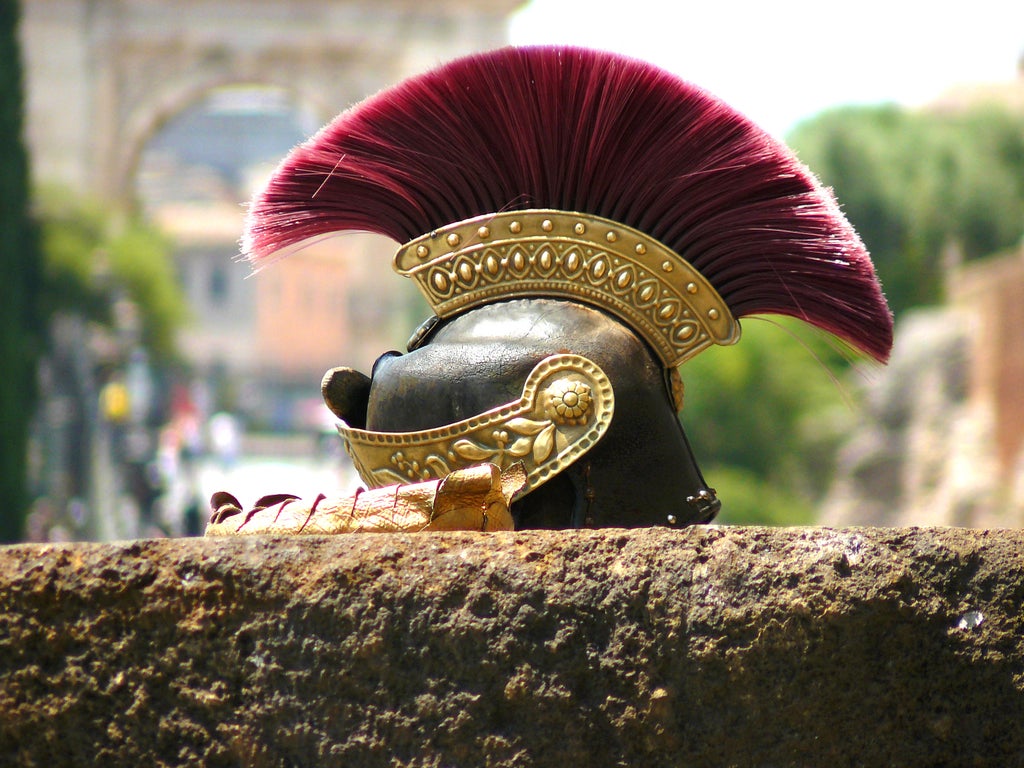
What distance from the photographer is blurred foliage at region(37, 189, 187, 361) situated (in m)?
24.2

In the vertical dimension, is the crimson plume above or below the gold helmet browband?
above

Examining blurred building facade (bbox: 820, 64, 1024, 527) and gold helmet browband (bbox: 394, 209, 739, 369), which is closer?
gold helmet browband (bbox: 394, 209, 739, 369)

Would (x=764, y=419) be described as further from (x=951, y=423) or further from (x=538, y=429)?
(x=538, y=429)

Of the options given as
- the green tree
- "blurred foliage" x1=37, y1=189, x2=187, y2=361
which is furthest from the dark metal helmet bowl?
"blurred foliage" x1=37, y1=189, x2=187, y2=361

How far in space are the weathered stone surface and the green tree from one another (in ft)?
47.0

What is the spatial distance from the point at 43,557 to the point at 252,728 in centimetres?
31

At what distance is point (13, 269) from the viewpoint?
16.9 meters

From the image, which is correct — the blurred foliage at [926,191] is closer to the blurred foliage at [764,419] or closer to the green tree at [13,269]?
the blurred foliage at [764,419]

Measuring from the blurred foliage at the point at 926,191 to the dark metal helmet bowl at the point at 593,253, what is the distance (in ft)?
79.7

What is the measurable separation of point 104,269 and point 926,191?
1409cm

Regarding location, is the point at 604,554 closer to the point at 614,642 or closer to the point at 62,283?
the point at 614,642

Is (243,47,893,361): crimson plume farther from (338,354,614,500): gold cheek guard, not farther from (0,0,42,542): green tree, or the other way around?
(0,0,42,542): green tree

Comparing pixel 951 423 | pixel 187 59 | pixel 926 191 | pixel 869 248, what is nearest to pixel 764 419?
pixel 951 423

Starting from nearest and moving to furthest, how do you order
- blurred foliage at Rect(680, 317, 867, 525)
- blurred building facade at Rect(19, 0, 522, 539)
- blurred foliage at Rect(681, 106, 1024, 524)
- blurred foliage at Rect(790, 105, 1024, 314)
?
blurred building facade at Rect(19, 0, 522, 539) → blurred foliage at Rect(680, 317, 867, 525) → blurred foliage at Rect(681, 106, 1024, 524) → blurred foliage at Rect(790, 105, 1024, 314)
